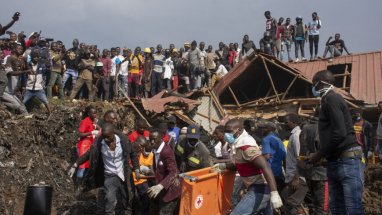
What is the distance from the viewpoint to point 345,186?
195 inches

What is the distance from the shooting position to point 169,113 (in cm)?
1444

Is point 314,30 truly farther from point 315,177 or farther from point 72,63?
point 315,177

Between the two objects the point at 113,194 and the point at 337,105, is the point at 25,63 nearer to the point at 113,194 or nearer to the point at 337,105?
the point at 113,194

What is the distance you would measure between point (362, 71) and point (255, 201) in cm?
1439

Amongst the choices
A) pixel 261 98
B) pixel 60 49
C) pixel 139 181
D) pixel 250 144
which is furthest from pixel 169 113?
pixel 250 144

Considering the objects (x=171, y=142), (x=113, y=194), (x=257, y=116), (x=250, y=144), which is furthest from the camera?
(x=257, y=116)

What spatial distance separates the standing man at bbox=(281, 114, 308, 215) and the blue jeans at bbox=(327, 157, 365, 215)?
2.10 meters

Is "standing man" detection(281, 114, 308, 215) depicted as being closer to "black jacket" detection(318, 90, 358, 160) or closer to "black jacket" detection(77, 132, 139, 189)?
"black jacket" detection(318, 90, 358, 160)

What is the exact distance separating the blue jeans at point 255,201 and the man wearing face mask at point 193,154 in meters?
2.34

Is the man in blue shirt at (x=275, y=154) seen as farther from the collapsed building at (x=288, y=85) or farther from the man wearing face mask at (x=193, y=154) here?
the collapsed building at (x=288, y=85)

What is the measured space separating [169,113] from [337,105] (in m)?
9.70

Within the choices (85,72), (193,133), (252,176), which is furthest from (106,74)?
(252,176)

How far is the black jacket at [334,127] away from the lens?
493 cm

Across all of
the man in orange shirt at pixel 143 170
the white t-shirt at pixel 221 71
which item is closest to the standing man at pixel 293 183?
the man in orange shirt at pixel 143 170
